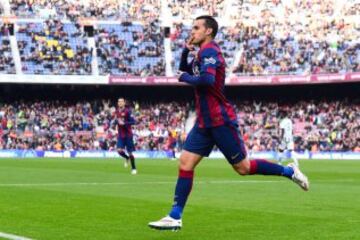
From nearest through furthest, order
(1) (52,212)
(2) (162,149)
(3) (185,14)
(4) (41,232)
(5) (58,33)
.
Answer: (4) (41,232), (1) (52,212), (2) (162,149), (5) (58,33), (3) (185,14)

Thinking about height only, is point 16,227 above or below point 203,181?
above

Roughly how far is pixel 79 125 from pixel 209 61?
44006 millimetres

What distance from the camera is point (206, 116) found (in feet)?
30.6

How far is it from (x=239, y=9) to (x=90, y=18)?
11272mm

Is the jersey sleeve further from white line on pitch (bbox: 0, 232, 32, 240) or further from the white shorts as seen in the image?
the white shorts

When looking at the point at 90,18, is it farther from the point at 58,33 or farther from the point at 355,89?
the point at 355,89

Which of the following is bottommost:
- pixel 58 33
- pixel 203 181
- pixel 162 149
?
pixel 162 149

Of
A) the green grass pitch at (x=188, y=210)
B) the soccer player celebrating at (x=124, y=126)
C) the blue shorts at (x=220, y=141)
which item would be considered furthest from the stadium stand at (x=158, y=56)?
the blue shorts at (x=220, y=141)

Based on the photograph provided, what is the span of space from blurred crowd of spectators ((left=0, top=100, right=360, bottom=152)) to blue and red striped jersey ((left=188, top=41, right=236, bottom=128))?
38.1 metres

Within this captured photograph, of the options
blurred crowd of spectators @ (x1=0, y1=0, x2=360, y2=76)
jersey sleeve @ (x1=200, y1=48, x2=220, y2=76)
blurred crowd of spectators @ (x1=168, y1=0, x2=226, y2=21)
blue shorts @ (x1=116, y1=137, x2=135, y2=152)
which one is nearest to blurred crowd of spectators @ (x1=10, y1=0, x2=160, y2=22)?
blurred crowd of spectators @ (x1=0, y1=0, x2=360, y2=76)

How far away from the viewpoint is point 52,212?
1143 centimetres

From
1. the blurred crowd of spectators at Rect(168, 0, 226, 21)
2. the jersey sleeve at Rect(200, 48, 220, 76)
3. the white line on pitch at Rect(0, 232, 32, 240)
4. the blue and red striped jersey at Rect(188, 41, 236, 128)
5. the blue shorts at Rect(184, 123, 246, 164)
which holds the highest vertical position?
the jersey sleeve at Rect(200, 48, 220, 76)

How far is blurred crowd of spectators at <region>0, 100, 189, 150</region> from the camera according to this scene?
165ft

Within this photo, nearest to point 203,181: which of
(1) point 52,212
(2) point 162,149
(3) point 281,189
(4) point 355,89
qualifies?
(3) point 281,189
